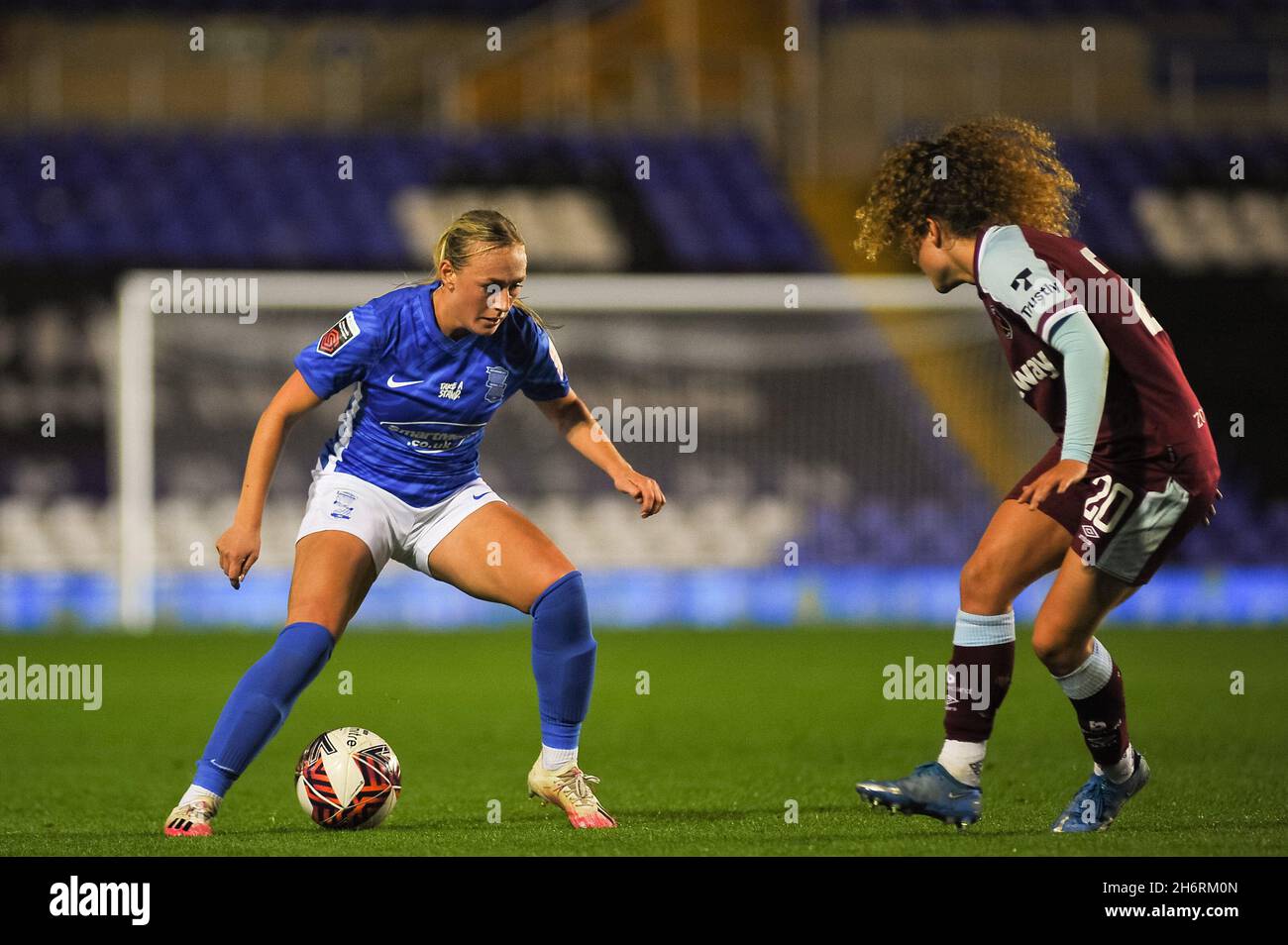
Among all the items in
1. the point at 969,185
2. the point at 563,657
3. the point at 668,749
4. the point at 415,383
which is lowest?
the point at 668,749

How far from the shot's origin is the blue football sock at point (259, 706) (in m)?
4.79

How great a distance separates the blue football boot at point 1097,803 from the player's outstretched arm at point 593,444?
144 cm

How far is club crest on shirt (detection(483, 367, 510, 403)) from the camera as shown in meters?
5.21

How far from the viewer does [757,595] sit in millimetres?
13641

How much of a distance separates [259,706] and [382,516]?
669 mm

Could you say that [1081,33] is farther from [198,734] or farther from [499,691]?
[198,734]

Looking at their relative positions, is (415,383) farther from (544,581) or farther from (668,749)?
(668,749)

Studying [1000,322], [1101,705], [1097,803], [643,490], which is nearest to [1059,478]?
[1000,322]

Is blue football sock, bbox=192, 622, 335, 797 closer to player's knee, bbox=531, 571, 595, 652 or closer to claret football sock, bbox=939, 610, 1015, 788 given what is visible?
player's knee, bbox=531, 571, 595, 652

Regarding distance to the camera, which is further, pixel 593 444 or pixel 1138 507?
pixel 593 444

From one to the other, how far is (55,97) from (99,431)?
490cm

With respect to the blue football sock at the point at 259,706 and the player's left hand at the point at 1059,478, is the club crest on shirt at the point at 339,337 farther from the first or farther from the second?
the player's left hand at the point at 1059,478

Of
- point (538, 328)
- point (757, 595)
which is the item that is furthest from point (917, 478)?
point (538, 328)

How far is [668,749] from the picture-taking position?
7184mm
